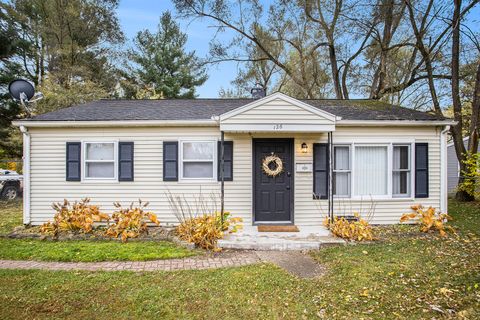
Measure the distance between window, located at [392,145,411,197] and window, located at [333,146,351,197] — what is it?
50.3 inches

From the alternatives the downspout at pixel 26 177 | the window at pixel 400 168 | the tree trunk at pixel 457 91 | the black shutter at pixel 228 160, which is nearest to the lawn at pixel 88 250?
the downspout at pixel 26 177

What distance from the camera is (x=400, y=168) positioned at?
23.5ft

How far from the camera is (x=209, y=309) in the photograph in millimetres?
3332

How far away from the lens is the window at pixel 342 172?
23.3 feet

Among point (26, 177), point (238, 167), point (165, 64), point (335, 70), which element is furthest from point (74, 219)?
point (165, 64)

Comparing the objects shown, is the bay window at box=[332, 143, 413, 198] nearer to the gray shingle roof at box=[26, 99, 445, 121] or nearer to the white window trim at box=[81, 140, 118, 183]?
the gray shingle roof at box=[26, 99, 445, 121]

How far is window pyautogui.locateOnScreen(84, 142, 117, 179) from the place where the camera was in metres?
7.09

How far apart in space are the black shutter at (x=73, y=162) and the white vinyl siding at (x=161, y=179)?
0.15 meters

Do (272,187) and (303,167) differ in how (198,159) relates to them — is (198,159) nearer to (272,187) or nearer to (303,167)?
(272,187)

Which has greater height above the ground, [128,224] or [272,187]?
[272,187]

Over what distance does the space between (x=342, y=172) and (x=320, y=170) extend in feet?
2.18

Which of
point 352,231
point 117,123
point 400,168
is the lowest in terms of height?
point 352,231

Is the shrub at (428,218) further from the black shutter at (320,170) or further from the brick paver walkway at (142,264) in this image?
the brick paver walkway at (142,264)

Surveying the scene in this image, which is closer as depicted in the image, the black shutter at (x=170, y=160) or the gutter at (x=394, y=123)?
the gutter at (x=394, y=123)
